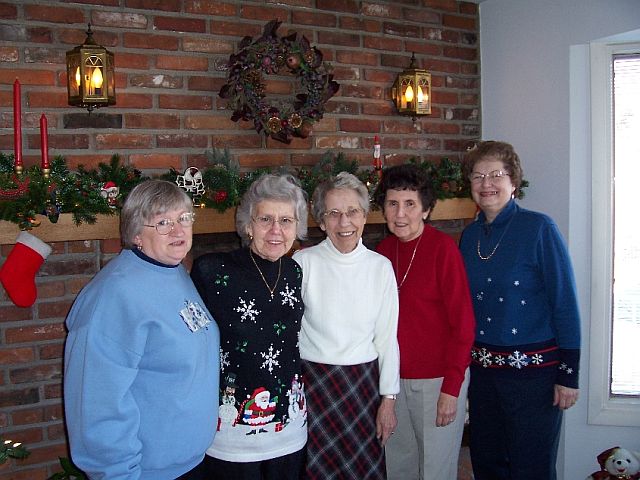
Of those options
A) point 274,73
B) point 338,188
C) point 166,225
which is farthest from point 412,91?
point 166,225

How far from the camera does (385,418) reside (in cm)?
213

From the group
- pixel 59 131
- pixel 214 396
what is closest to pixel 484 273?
pixel 214 396

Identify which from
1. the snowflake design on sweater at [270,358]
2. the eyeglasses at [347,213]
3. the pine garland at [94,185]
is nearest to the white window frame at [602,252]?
the pine garland at [94,185]

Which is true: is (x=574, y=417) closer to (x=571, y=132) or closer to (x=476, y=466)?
(x=476, y=466)

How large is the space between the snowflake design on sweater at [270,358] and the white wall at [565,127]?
6.47ft

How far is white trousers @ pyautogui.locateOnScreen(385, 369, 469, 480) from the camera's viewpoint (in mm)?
2215

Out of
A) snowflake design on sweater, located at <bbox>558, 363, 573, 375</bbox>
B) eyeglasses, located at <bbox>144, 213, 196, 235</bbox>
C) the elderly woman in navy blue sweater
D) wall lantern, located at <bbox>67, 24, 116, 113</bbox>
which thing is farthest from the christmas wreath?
snowflake design on sweater, located at <bbox>558, 363, 573, 375</bbox>

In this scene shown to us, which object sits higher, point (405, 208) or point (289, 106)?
point (289, 106)

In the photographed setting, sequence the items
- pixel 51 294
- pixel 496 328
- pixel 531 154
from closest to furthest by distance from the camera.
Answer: pixel 496 328, pixel 51 294, pixel 531 154

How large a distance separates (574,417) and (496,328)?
4.27ft

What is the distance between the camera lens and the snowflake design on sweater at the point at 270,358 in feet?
6.03

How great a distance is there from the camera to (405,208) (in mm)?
2258

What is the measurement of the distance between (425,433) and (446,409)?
13cm

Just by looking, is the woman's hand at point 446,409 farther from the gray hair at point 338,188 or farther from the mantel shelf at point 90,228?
the mantel shelf at point 90,228
